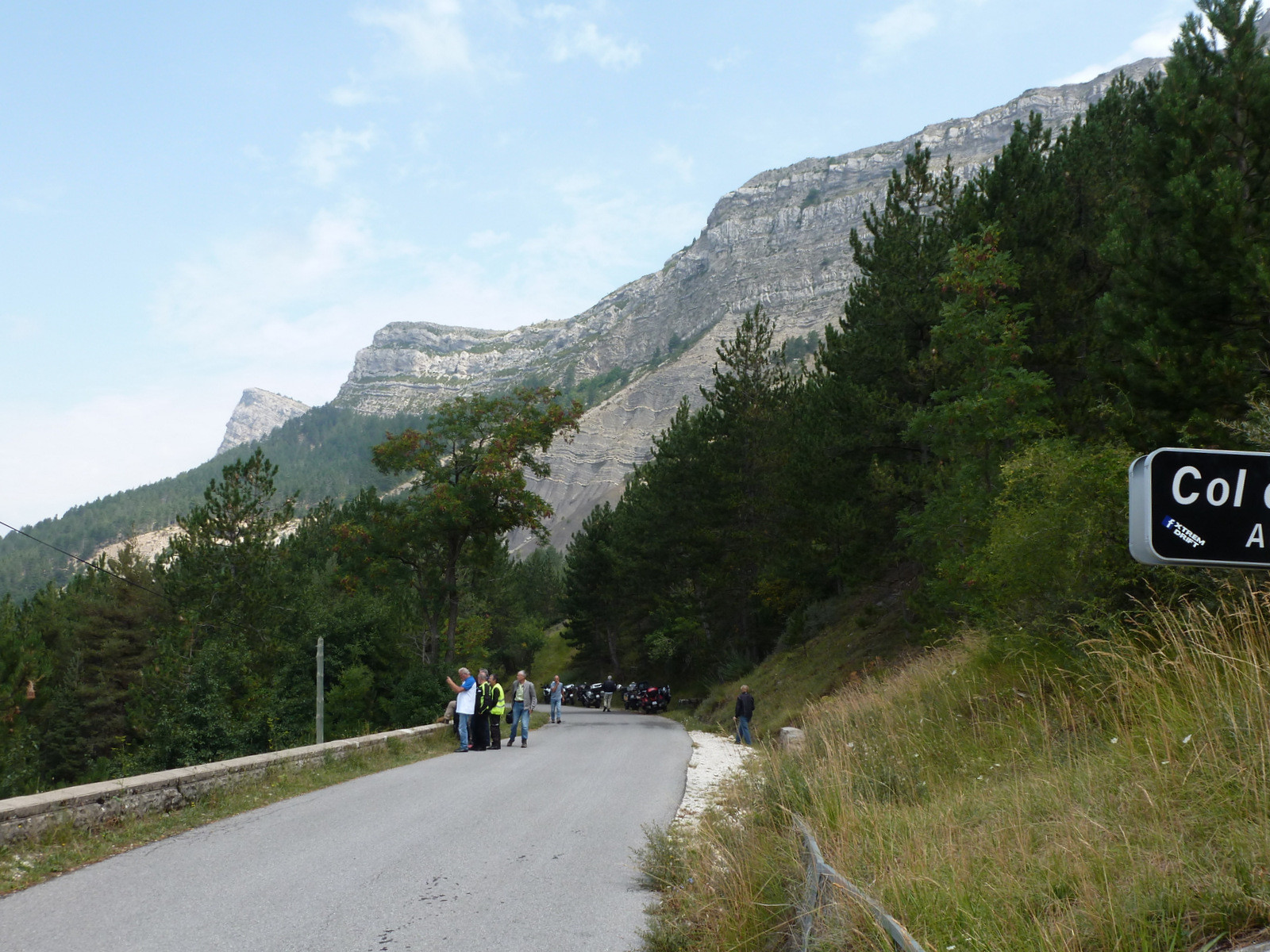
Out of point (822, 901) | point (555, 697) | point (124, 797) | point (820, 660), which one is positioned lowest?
point (555, 697)

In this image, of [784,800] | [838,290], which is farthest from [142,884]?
[838,290]

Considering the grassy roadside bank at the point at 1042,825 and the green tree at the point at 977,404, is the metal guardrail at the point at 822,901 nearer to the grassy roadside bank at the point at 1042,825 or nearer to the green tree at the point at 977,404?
the grassy roadside bank at the point at 1042,825

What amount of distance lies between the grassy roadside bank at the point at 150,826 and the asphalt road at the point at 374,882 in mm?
250

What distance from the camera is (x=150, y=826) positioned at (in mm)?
9062

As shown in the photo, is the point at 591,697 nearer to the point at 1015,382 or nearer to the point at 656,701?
the point at 656,701

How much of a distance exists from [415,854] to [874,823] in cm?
462

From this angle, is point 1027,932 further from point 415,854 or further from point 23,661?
point 23,661

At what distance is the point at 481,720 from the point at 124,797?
1116 cm

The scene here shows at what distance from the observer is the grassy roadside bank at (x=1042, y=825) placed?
9.62 feet

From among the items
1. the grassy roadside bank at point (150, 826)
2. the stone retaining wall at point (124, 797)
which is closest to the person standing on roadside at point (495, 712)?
the grassy roadside bank at point (150, 826)

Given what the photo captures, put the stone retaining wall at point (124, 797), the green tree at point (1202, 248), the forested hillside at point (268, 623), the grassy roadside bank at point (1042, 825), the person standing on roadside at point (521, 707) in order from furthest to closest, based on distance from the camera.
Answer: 1. the forested hillside at point (268, 623)
2. the person standing on roadside at point (521, 707)
3. the green tree at point (1202, 248)
4. the stone retaining wall at point (124, 797)
5. the grassy roadside bank at point (1042, 825)

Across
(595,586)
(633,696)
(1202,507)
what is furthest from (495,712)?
(595,586)

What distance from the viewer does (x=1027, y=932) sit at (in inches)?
116

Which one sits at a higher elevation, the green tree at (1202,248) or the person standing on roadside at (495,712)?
the green tree at (1202,248)
